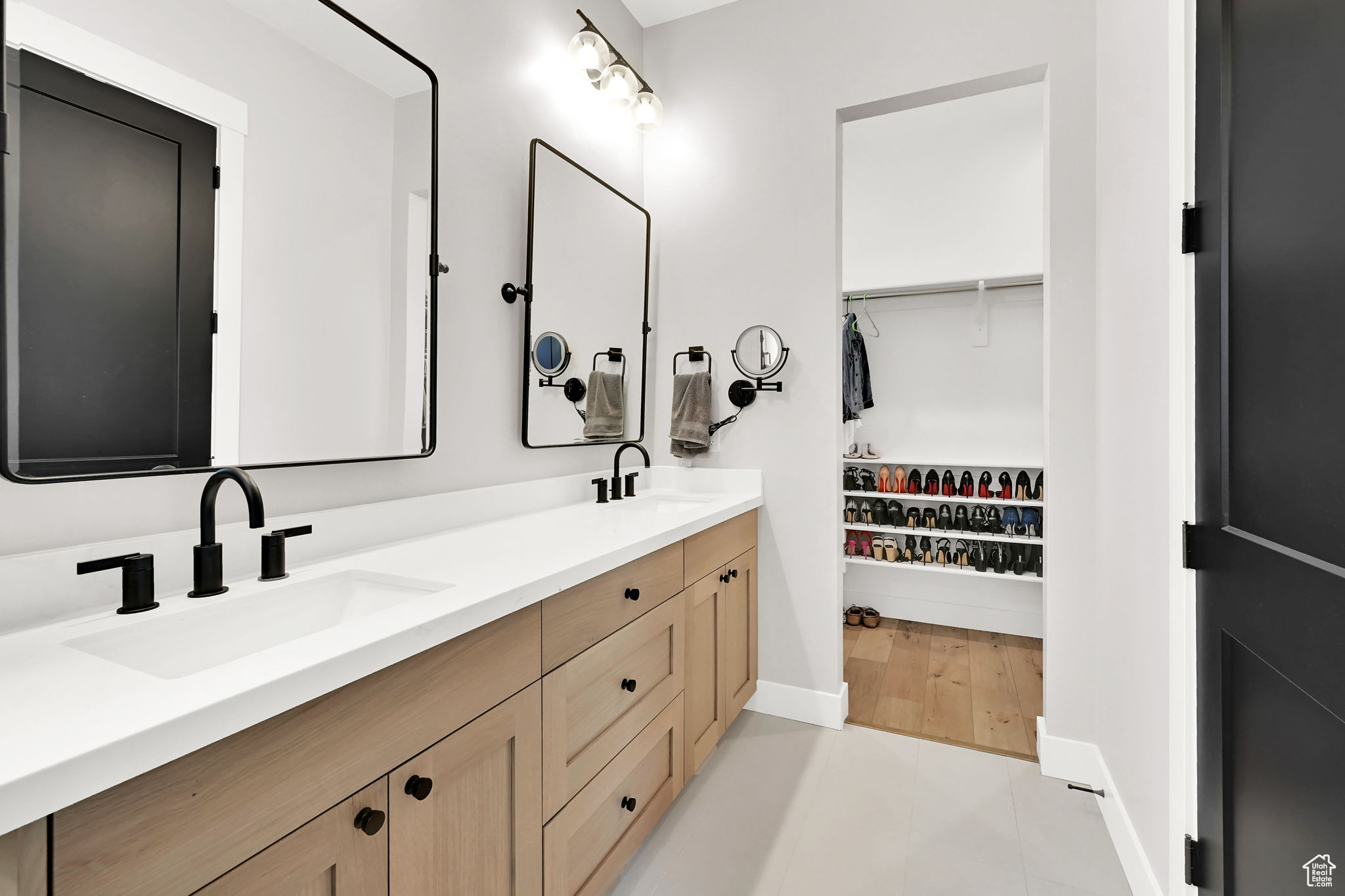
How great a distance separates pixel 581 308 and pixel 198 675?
1.60 m

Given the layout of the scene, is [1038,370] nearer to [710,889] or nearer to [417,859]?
[710,889]

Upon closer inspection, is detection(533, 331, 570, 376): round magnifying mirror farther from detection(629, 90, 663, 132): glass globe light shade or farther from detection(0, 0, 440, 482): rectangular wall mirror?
detection(629, 90, 663, 132): glass globe light shade

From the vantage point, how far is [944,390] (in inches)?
143

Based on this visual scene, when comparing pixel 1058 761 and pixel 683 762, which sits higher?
pixel 683 762

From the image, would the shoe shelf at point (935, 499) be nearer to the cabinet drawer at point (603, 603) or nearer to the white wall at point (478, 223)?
the cabinet drawer at point (603, 603)

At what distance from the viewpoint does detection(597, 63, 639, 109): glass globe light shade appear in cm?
218

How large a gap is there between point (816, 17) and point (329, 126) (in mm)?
1847

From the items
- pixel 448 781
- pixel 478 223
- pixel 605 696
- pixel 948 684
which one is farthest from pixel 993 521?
pixel 448 781

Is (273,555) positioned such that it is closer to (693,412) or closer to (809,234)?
(693,412)

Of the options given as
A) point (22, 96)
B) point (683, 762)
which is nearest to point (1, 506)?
point (22, 96)

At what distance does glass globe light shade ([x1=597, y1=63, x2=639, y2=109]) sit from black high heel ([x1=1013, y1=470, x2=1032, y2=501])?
2.78 m

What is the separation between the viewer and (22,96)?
2.83 feet

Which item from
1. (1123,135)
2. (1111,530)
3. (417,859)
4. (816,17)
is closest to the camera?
(417,859)

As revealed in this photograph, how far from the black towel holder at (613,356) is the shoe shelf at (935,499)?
59.0 inches
